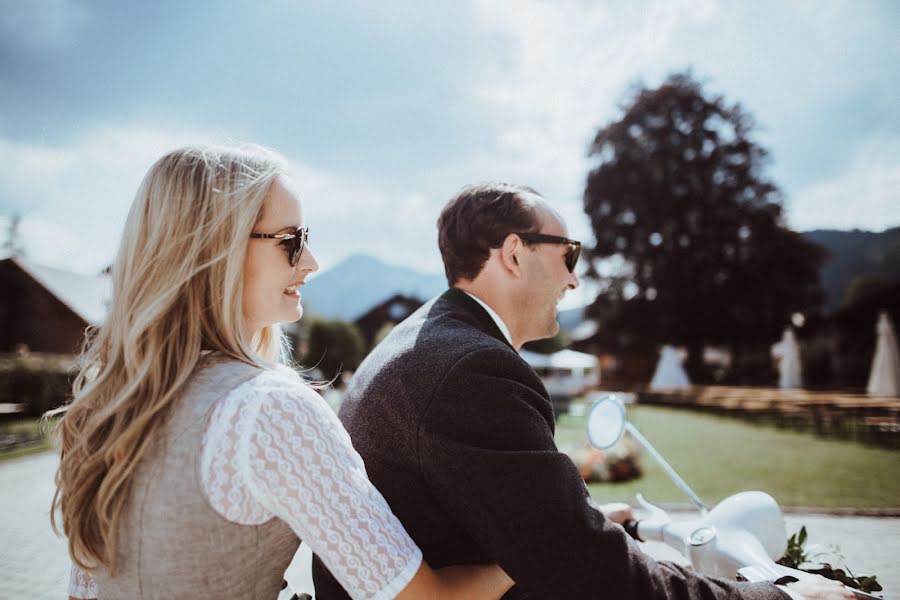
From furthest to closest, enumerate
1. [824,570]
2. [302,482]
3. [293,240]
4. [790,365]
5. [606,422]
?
[790,365] → [606,422] → [824,570] → [293,240] → [302,482]

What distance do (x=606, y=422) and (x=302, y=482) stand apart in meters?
1.82

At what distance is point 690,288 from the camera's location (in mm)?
28047

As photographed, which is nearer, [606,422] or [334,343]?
[606,422]

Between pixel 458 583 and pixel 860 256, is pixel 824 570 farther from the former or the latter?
pixel 860 256

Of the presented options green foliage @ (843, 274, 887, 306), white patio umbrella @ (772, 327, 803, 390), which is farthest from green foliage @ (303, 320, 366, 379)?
green foliage @ (843, 274, 887, 306)

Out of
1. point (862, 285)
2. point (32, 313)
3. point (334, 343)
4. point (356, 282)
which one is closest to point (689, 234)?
point (334, 343)

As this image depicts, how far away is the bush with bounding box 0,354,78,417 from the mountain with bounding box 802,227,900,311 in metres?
43.5

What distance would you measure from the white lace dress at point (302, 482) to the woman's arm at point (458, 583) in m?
0.05

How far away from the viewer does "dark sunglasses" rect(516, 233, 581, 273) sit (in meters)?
2.33

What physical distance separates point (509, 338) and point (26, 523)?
26.1ft

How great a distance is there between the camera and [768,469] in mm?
9648

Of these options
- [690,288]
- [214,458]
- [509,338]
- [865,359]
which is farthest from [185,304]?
[865,359]

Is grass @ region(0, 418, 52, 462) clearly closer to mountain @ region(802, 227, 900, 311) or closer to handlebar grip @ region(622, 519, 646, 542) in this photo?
handlebar grip @ region(622, 519, 646, 542)

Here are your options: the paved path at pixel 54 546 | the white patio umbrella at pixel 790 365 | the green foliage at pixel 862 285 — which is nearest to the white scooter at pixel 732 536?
the paved path at pixel 54 546
